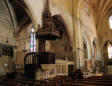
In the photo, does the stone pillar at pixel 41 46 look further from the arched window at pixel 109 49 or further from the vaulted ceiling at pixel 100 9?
the arched window at pixel 109 49

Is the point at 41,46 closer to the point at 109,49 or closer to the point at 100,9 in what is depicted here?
the point at 100,9

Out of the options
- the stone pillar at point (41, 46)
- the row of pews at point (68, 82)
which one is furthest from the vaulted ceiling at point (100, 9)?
the row of pews at point (68, 82)

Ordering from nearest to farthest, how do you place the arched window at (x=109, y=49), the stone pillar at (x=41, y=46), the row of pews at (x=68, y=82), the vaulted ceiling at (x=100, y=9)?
the row of pews at (x=68, y=82) < the stone pillar at (x=41, y=46) < the vaulted ceiling at (x=100, y=9) < the arched window at (x=109, y=49)

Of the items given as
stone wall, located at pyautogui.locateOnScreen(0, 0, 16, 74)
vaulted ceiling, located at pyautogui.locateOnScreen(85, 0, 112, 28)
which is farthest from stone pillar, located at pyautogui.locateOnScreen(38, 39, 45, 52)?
vaulted ceiling, located at pyautogui.locateOnScreen(85, 0, 112, 28)

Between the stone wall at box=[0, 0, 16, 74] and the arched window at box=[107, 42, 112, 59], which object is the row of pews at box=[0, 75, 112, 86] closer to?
the stone wall at box=[0, 0, 16, 74]

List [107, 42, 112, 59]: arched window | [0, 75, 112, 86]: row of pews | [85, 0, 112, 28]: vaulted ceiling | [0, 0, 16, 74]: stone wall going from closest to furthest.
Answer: [0, 75, 112, 86]: row of pews < [0, 0, 16, 74]: stone wall < [85, 0, 112, 28]: vaulted ceiling < [107, 42, 112, 59]: arched window

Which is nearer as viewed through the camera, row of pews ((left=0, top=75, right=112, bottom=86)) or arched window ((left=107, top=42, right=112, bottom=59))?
row of pews ((left=0, top=75, right=112, bottom=86))

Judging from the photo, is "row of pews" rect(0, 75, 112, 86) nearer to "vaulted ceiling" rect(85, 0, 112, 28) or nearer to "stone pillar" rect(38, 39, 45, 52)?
"stone pillar" rect(38, 39, 45, 52)

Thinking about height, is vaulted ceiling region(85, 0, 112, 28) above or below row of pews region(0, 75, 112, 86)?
above

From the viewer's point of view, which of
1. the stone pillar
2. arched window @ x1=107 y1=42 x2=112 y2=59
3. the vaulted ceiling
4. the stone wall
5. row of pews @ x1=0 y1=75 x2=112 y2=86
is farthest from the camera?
arched window @ x1=107 y1=42 x2=112 y2=59

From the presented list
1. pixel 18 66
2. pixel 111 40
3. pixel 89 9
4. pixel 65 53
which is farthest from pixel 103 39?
pixel 18 66

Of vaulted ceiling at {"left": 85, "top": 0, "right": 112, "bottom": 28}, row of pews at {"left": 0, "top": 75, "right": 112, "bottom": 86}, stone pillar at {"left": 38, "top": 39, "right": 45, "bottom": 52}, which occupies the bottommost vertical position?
row of pews at {"left": 0, "top": 75, "right": 112, "bottom": 86}

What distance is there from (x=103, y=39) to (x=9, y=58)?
19211 mm

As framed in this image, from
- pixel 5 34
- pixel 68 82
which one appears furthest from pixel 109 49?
pixel 68 82
